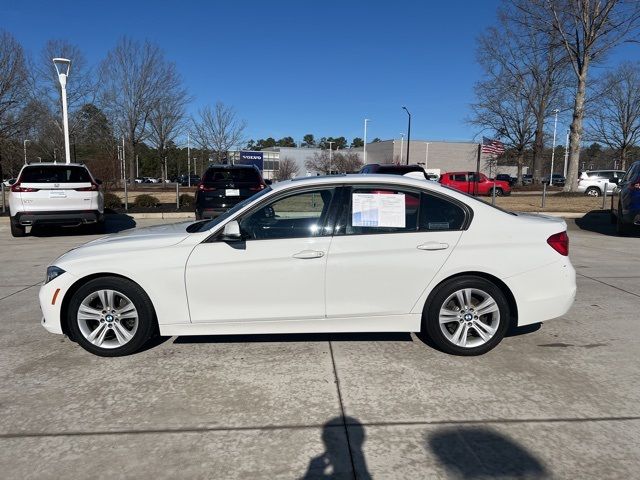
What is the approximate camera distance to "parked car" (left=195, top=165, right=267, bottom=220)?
1091cm

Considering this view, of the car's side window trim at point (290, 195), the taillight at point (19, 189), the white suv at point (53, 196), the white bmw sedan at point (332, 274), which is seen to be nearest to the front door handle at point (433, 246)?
the white bmw sedan at point (332, 274)

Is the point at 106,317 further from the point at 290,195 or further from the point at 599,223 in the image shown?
the point at 599,223

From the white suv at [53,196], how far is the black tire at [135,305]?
7.78 m

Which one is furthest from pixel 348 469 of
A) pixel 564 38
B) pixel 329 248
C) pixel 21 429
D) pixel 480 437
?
pixel 564 38

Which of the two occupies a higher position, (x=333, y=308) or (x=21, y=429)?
(x=333, y=308)

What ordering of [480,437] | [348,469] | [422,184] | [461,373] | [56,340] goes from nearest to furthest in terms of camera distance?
[348,469] < [480,437] < [461,373] < [422,184] < [56,340]

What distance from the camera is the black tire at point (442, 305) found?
4129mm

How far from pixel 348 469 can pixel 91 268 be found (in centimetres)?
268

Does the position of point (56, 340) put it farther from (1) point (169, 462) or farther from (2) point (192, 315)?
(1) point (169, 462)

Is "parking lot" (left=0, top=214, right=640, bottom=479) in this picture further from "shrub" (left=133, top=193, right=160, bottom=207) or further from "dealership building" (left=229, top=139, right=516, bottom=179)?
"dealership building" (left=229, top=139, right=516, bottom=179)

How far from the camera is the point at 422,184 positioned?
4.28 m

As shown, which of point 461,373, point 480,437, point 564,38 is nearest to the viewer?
point 480,437

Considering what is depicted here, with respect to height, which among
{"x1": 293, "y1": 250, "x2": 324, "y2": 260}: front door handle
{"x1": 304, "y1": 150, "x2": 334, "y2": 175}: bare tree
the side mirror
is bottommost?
{"x1": 293, "y1": 250, "x2": 324, "y2": 260}: front door handle

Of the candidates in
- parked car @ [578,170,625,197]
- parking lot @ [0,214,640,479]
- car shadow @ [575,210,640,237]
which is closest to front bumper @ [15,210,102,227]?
parking lot @ [0,214,640,479]
